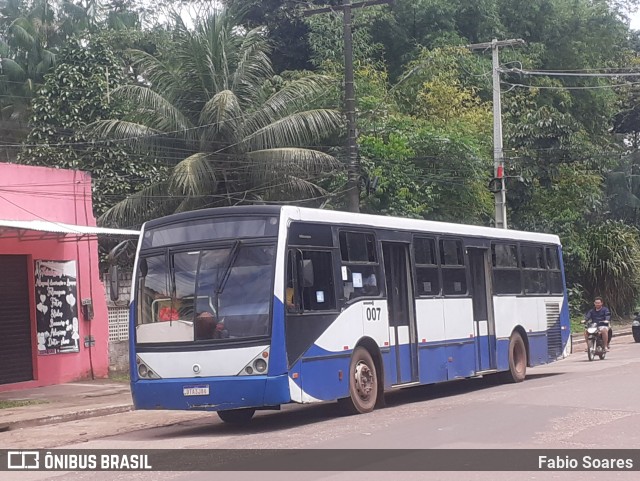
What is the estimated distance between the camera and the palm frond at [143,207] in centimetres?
2750

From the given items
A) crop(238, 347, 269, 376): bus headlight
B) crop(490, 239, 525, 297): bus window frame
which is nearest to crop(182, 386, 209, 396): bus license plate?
crop(238, 347, 269, 376): bus headlight

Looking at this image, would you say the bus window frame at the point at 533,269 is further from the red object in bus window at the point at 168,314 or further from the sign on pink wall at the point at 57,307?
the sign on pink wall at the point at 57,307

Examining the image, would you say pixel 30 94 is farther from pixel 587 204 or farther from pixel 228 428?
pixel 228 428

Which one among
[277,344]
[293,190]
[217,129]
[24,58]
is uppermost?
[24,58]

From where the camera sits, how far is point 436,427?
39.5 ft

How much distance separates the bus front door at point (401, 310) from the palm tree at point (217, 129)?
37.0 ft

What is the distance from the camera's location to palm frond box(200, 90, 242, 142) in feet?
87.7

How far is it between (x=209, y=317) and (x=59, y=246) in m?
10.3

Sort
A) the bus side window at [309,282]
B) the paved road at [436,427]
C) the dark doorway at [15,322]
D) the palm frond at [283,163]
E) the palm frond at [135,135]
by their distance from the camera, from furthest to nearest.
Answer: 1. the palm frond at [135,135]
2. the palm frond at [283,163]
3. the dark doorway at [15,322]
4. the bus side window at [309,282]
5. the paved road at [436,427]

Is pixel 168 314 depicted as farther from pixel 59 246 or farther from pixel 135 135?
pixel 135 135

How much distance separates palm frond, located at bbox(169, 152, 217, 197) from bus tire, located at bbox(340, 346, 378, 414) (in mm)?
12393

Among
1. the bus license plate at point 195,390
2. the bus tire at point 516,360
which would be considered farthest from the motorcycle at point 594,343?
the bus license plate at point 195,390

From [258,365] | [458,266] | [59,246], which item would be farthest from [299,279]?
[59,246]

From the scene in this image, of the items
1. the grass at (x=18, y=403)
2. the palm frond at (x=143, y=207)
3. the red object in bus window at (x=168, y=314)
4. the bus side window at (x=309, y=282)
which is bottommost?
the grass at (x=18, y=403)
